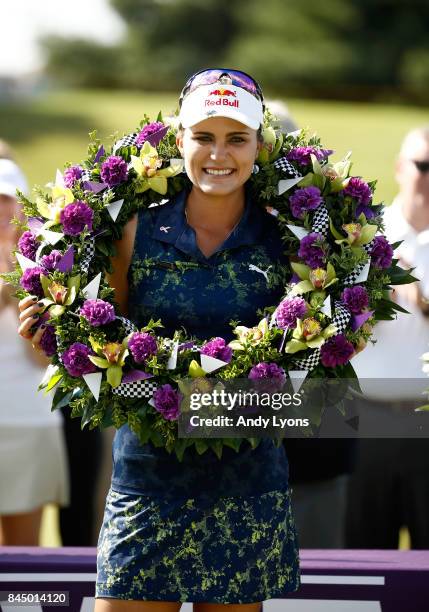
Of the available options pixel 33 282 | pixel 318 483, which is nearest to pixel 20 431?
pixel 318 483

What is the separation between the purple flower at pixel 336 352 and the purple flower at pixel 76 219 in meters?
0.78

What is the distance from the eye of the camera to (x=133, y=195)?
3.40m

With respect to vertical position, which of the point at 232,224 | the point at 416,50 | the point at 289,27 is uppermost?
the point at 289,27

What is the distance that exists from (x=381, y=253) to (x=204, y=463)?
0.85 metres

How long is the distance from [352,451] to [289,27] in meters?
25.1

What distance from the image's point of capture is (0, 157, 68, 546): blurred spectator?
476cm

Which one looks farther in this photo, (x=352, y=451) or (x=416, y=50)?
(x=416, y=50)

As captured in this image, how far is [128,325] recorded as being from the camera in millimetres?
3201

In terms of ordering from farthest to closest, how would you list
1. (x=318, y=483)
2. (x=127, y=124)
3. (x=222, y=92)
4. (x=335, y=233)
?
(x=127, y=124) → (x=318, y=483) → (x=335, y=233) → (x=222, y=92)

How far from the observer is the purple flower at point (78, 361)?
3123 millimetres

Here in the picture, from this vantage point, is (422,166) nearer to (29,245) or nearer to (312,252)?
(312,252)

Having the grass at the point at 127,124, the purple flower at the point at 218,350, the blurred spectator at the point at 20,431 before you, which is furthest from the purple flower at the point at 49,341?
the grass at the point at 127,124

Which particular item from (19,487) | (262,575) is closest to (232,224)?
(262,575)

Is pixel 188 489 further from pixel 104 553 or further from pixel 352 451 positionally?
pixel 352 451
